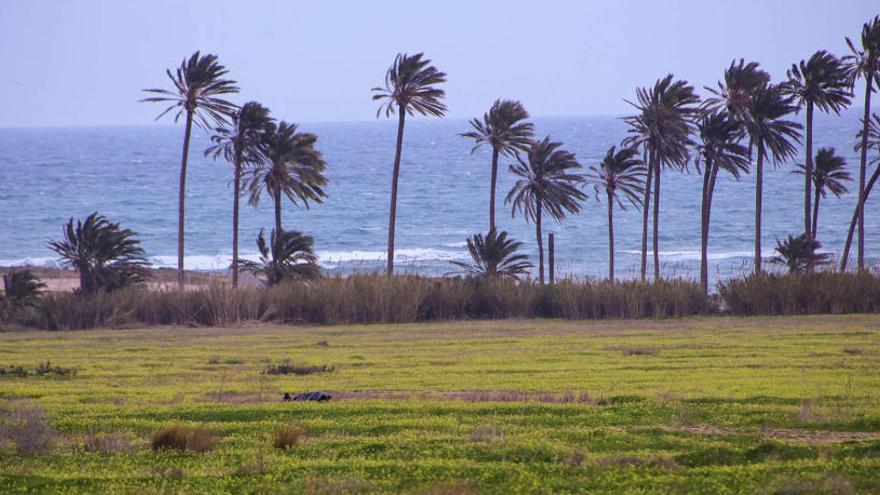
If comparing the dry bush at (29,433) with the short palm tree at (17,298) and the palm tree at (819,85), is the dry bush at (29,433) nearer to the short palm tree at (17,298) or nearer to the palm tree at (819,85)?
the short palm tree at (17,298)

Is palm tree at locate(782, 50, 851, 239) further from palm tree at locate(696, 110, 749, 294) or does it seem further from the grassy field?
the grassy field

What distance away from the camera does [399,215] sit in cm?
11194

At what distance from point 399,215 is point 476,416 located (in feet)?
319

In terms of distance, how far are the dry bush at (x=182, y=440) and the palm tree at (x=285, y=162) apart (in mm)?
29687

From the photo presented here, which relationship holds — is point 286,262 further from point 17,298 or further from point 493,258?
point 17,298

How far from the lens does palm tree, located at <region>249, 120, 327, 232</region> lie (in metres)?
42.7

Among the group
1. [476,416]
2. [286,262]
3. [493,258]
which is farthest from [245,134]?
[476,416]

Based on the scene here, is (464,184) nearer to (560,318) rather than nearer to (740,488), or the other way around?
(560,318)

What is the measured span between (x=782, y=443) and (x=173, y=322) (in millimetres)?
26080

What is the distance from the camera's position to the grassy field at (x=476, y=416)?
11.1m

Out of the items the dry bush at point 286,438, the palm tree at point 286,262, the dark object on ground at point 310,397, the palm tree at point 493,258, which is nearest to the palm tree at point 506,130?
the palm tree at point 493,258

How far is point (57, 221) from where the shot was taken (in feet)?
333

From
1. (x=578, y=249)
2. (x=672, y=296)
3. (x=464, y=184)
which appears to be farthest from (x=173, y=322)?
(x=464, y=184)

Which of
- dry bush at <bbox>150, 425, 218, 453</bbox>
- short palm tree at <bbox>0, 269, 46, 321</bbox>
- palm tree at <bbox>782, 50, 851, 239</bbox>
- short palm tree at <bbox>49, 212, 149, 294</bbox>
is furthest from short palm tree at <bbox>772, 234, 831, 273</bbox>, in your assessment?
dry bush at <bbox>150, 425, 218, 453</bbox>
